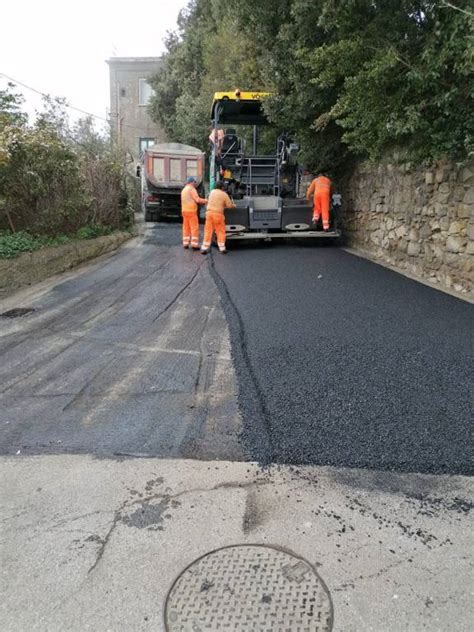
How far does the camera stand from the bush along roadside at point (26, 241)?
9.20m

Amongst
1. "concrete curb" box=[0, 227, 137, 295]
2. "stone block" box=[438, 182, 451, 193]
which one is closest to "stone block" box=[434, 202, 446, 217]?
"stone block" box=[438, 182, 451, 193]

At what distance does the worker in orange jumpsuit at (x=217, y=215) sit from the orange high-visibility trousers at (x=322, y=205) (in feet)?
5.62

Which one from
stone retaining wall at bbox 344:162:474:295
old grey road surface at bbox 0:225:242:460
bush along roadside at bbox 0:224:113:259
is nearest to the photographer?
old grey road surface at bbox 0:225:242:460

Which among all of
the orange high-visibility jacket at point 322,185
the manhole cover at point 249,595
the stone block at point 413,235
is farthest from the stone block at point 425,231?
the manhole cover at point 249,595

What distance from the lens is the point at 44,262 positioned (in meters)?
9.52

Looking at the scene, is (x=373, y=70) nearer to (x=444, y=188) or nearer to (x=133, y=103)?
(x=444, y=188)

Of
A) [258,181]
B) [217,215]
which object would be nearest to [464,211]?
[217,215]

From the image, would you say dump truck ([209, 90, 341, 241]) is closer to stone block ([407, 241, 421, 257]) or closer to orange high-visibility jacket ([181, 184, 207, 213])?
orange high-visibility jacket ([181, 184, 207, 213])

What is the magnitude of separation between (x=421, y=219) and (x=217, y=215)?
382cm

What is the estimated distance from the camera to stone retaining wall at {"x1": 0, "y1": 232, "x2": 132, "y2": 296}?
8.79 meters

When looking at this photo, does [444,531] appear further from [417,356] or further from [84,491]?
[417,356]

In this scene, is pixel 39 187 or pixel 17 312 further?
pixel 39 187

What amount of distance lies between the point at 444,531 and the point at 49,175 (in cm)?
967

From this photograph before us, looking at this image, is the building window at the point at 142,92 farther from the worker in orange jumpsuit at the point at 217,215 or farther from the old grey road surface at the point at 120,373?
the old grey road surface at the point at 120,373
